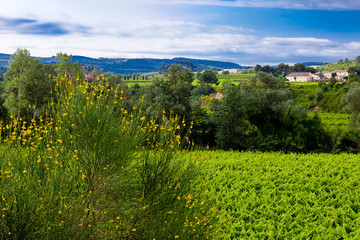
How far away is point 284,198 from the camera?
10664 mm

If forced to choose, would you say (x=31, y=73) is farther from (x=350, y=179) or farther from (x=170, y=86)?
(x=350, y=179)

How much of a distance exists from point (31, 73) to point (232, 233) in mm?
25726

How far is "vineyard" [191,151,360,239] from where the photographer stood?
335 inches

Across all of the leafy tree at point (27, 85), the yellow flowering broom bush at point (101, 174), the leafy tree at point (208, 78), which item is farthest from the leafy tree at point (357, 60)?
the yellow flowering broom bush at point (101, 174)

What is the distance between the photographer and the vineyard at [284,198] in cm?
850

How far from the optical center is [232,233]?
8398 mm

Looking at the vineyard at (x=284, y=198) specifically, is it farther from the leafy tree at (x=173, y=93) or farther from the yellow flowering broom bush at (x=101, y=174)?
the leafy tree at (x=173, y=93)

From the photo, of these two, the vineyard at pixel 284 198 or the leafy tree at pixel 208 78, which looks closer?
the vineyard at pixel 284 198

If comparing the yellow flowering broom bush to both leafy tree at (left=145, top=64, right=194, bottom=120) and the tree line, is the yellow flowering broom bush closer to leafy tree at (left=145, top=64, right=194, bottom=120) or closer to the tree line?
the tree line

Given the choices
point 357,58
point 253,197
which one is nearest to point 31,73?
point 253,197

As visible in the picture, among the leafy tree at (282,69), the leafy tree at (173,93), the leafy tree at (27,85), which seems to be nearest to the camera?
the leafy tree at (173,93)

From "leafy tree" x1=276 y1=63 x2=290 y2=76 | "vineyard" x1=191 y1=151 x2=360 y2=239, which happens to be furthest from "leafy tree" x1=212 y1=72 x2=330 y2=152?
"leafy tree" x1=276 y1=63 x2=290 y2=76

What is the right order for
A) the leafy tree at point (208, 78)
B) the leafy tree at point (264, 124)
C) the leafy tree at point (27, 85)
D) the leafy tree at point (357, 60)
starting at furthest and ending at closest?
the leafy tree at point (357, 60), the leafy tree at point (208, 78), the leafy tree at point (27, 85), the leafy tree at point (264, 124)

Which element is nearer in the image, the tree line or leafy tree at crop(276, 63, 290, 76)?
the tree line
